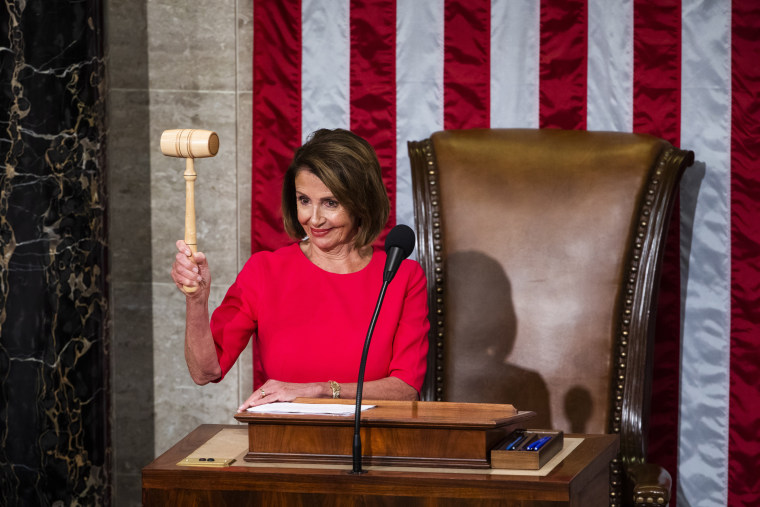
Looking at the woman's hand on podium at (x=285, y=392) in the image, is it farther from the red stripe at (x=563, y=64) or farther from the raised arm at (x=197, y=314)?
the red stripe at (x=563, y=64)

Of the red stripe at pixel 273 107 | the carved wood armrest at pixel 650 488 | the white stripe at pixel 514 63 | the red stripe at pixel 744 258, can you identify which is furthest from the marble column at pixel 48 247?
the red stripe at pixel 744 258

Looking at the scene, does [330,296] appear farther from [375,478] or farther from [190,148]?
[375,478]

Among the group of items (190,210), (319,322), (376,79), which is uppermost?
(376,79)

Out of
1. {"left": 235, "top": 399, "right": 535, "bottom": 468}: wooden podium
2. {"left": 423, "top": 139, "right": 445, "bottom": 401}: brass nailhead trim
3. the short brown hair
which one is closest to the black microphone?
{"left": 235, "top": 399, "right": 535, "bottom": 468}: wooden podium

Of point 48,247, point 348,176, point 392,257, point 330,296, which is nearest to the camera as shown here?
point 392,257

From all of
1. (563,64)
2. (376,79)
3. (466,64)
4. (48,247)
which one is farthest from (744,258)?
(48,247)

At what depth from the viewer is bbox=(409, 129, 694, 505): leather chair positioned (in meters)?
3.12

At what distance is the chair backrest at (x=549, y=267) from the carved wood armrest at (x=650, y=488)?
0.90ft

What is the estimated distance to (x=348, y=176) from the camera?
2.64 m

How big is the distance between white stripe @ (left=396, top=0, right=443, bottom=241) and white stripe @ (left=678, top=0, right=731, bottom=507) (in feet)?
2.72

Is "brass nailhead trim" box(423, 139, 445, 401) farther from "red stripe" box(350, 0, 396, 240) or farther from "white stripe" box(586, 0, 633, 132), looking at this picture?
"white stripe" box(586, 0, 633, 132)

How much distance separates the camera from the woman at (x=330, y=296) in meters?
2.65

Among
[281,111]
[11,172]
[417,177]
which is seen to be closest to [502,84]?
[417,177]

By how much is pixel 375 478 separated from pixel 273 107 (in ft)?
6.35
